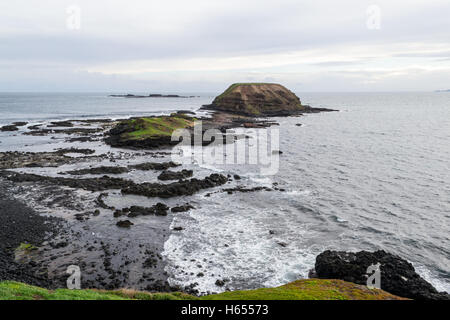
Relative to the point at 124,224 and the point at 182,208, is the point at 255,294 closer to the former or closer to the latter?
the point at 124,224

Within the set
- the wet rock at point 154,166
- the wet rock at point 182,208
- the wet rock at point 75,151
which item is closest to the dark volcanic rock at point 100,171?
the wet rock at point 154,166

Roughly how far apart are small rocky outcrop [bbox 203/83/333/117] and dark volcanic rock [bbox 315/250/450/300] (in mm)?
124248

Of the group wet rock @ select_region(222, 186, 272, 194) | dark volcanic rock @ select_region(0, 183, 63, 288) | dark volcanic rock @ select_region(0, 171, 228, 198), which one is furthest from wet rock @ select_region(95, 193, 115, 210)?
wet rock @ select_region(222, 186, 272, 194)

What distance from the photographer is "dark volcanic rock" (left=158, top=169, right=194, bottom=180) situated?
163 feet

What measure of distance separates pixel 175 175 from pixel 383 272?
34.8 meters

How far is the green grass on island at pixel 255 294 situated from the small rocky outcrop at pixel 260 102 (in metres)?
129

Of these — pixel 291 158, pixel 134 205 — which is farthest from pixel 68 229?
pixel 291 158

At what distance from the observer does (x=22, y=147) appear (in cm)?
7425

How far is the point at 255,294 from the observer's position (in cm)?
1808
